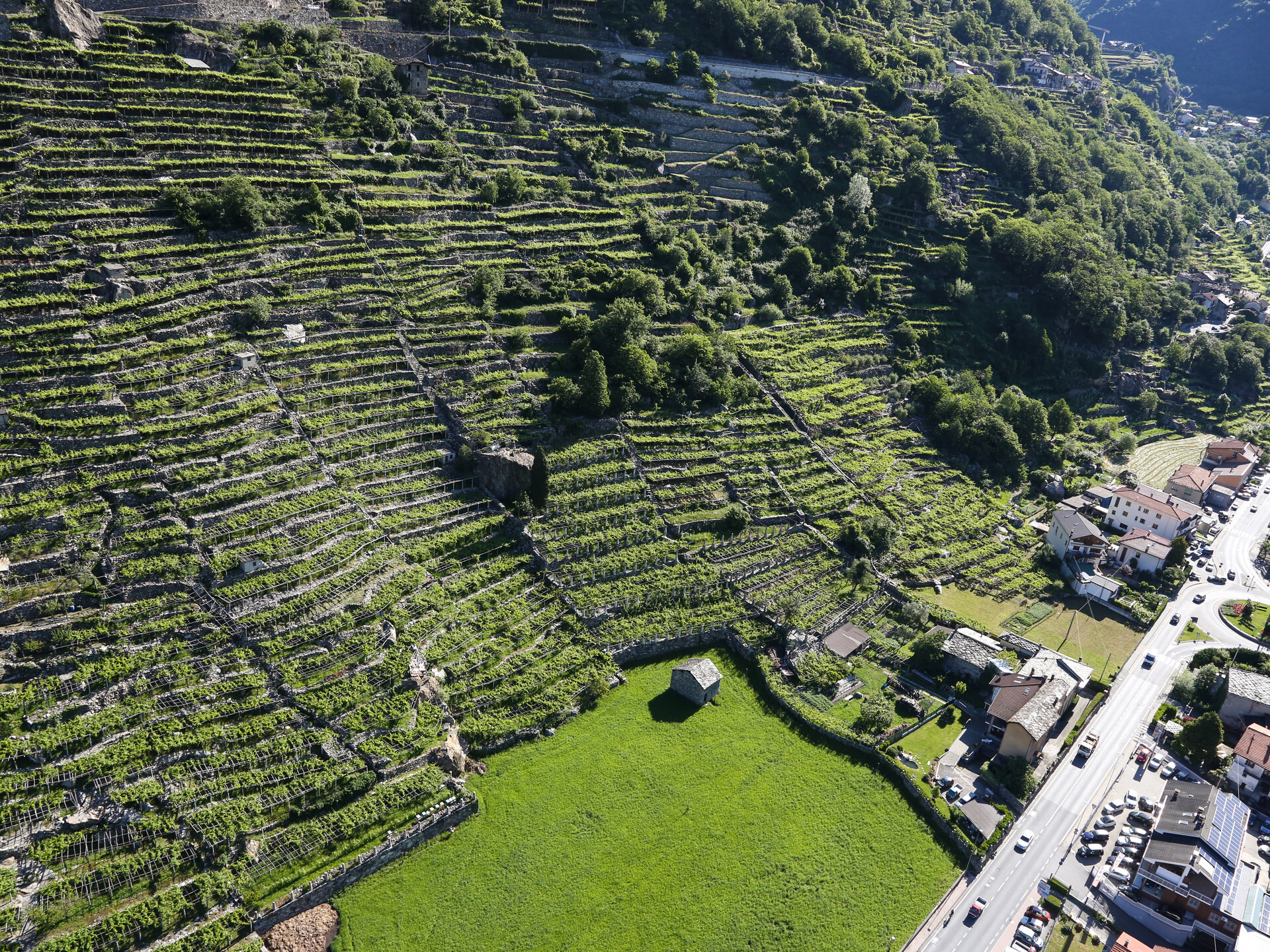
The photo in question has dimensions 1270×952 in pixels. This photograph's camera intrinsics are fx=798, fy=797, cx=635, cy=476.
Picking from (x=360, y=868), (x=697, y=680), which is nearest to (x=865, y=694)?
(x=697, y=680)

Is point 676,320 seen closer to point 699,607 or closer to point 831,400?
point 831,400

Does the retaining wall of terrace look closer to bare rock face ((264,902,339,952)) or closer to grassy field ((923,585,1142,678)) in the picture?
bare rock face ((264,902,339,952))

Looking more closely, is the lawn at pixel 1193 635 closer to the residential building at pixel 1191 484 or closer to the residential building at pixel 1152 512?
the residential building at pixel 1152 512

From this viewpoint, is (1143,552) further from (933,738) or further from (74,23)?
(74,23)

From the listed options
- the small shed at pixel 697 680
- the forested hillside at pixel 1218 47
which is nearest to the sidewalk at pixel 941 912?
the small shed at pixel 697 680

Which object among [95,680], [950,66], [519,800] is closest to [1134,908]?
[519,800]

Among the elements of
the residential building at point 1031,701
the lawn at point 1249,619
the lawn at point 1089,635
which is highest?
the lawn at point 1249,619

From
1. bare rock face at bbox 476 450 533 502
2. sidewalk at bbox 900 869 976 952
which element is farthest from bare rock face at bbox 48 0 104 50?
sidewalk at bbox 900 869 976 952
